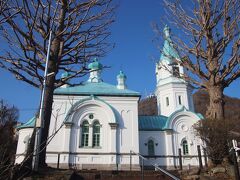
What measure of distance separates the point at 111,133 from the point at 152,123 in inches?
233

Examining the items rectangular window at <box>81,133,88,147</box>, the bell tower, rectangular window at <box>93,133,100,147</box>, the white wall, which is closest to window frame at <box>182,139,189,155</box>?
the bell tower

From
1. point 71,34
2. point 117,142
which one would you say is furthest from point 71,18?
point 117,142

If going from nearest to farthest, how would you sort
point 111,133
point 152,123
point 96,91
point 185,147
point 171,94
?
point 111,133 < point 96,91 < point 185,147 < point 152,123 < point 171,94

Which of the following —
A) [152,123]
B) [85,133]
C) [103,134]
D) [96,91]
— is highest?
[96,91]

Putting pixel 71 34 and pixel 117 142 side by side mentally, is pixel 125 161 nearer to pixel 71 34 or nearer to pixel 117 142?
pixel 117 142

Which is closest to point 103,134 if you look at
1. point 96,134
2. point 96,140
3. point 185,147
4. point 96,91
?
point 96,134

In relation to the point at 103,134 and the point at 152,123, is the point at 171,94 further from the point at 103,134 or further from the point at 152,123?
the point at 103,134

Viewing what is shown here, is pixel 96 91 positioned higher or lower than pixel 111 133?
higher

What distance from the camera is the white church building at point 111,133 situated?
74.6 ft

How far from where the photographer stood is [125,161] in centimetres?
2295

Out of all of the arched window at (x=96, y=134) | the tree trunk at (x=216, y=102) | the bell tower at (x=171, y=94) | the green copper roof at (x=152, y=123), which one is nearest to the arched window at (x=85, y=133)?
the arched window at (x=96, y=134)

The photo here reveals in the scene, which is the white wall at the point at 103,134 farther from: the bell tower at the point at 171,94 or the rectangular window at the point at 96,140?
the bell tower at the point at 171,94

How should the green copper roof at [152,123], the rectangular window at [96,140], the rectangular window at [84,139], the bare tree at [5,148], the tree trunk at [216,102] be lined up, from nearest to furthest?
the bare tree at [5,148] → the tree trunk at [216,102] → the rectangular window at [84,139] → the rectangular window at [96,140] → the green copper roof at [152,123]

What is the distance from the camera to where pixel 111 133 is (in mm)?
23594
